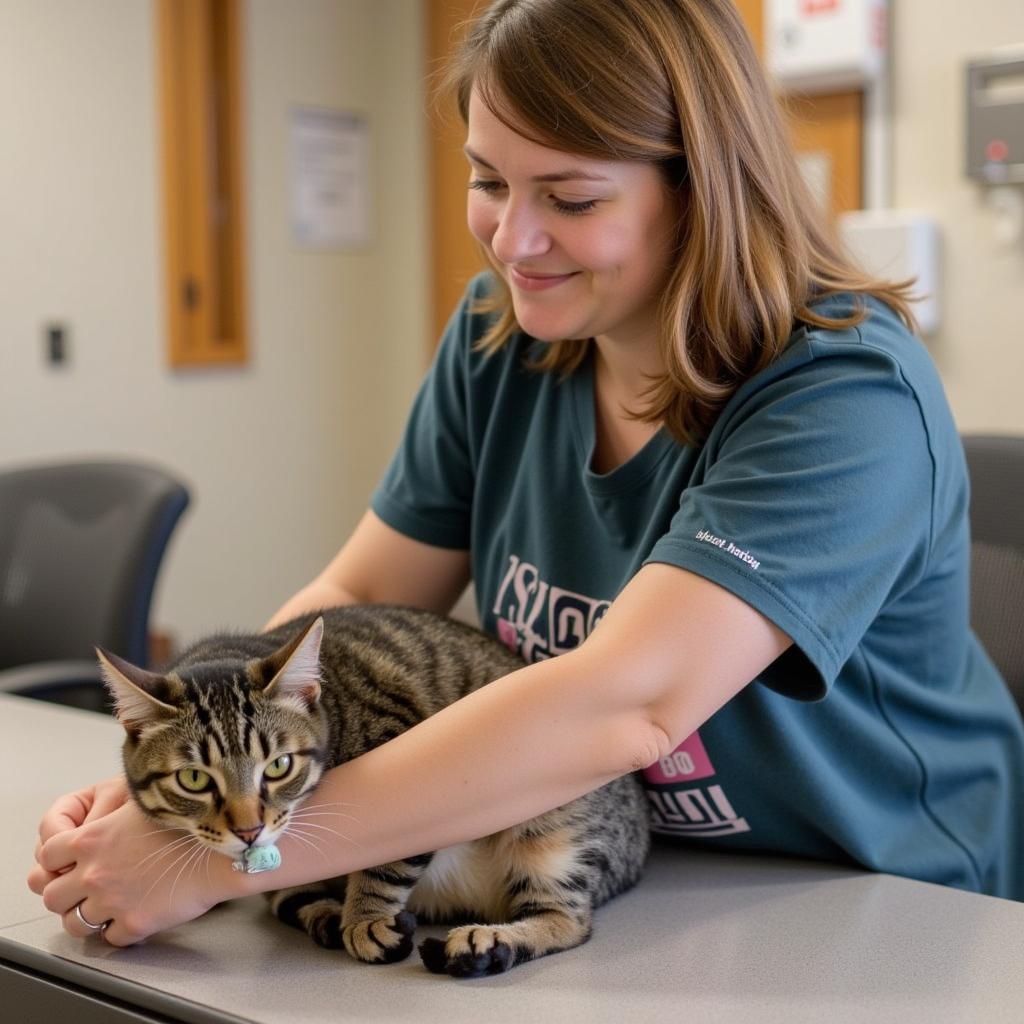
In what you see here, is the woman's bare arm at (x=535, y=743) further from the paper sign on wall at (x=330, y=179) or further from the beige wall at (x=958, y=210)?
the paper sign on wall at (x=330, y=179)

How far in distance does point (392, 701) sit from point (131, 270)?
2.98 m

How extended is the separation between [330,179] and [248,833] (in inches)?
144

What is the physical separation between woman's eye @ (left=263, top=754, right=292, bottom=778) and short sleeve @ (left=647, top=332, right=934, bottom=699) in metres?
0.35

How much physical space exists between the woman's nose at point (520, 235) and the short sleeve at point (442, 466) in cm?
33

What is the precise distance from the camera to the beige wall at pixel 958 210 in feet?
10.3

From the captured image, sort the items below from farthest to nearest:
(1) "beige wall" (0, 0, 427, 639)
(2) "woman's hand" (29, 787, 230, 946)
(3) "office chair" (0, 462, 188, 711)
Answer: (1) "beige wall" (0, 0, 427, 639) → (3) "office chair" (0, 462, 188, 711) → (2) "woman's hand" (29, 787, 230, 946)

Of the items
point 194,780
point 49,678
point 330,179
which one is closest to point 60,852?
point 194,780

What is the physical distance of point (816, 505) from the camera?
1102 millimetres

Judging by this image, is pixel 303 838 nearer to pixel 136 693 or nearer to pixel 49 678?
pixel 136 693

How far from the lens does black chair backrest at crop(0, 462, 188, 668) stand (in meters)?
2.27

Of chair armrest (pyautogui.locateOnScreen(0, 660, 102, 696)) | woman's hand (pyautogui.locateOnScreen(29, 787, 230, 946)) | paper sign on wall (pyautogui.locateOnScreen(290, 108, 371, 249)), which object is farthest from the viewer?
paper sign on wall (pyautogui.locateOnScreen(290, 108, 371, 249))

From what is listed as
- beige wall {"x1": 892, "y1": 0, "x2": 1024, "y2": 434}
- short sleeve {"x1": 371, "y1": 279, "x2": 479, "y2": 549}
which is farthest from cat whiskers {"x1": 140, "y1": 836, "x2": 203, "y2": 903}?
beige wall {"x1": 892, "y1": 0, "x2": 1024, "y2": 434}

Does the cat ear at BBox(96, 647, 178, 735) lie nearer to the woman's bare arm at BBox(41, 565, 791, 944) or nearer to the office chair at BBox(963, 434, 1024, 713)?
the woman's bare arm at BBox(41, 565, 791, 944)

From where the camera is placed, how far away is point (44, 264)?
3645 mm
